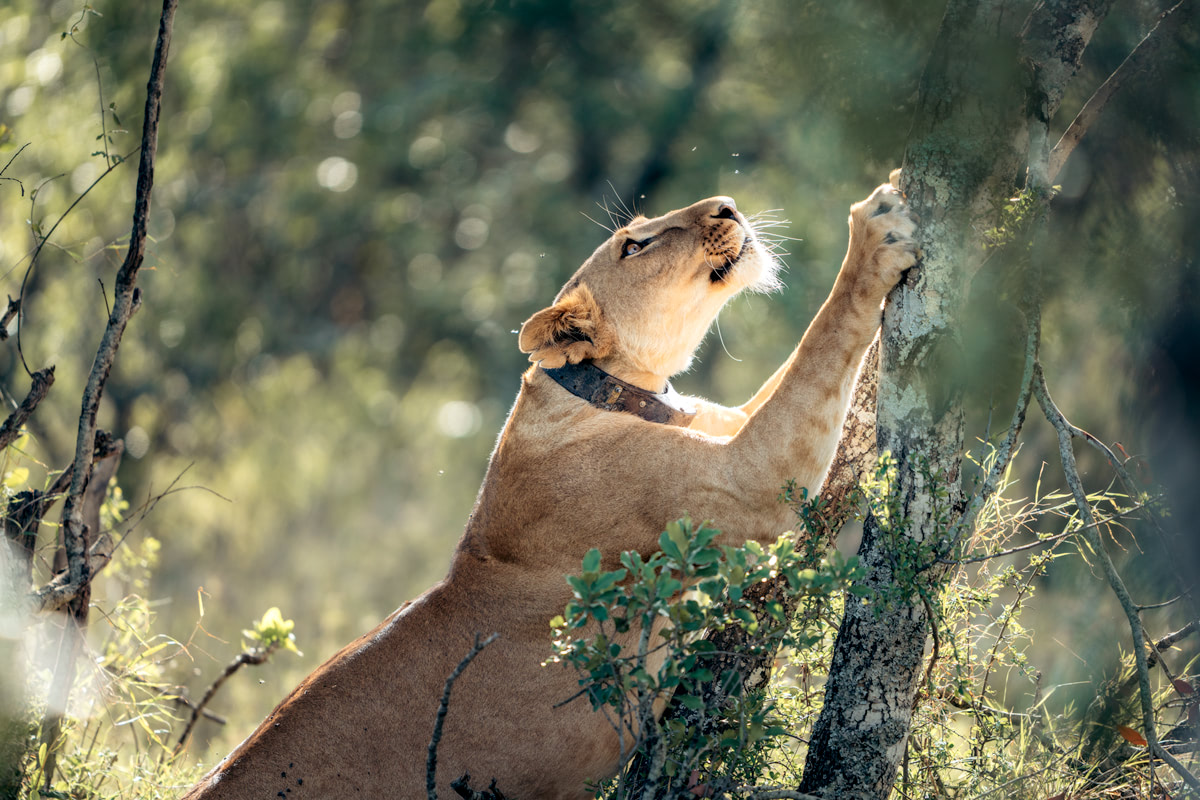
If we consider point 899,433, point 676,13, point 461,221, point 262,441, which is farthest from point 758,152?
point 899,433

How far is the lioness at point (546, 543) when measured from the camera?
3090mm

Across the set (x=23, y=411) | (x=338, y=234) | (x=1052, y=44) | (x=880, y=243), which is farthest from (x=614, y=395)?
(x=338, y=234)

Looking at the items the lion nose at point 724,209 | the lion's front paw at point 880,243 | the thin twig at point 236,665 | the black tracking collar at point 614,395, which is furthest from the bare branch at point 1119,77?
the thin twig at point 236,665

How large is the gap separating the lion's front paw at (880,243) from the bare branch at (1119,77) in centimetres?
39

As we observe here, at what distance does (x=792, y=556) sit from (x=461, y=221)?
13560 millimetres

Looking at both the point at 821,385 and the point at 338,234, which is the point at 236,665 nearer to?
the point at 821,385

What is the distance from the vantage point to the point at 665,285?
3.79 m

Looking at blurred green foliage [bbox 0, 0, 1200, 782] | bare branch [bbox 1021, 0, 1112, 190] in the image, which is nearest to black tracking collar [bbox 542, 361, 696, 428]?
bare branch [bbox 1021, 0, 1112, 190]

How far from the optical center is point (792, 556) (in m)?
2.40

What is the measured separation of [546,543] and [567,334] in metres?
0.74

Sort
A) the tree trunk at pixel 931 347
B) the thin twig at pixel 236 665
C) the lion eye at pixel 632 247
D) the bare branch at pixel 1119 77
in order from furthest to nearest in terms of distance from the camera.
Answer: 1. the thin twig at pixel 236 665
2. the lion eye at pixel 632 247
3. the tree trunk at pixel 931 347
4. the bare branch at pixel 1119 77

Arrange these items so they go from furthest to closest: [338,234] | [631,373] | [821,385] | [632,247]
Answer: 1. [338,234]
2. [632,247]
3. [631,373]
4. [821,385]

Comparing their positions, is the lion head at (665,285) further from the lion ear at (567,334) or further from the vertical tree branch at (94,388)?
the vertical tree branch at (94,388)

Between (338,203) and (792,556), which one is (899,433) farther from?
(338,203)
